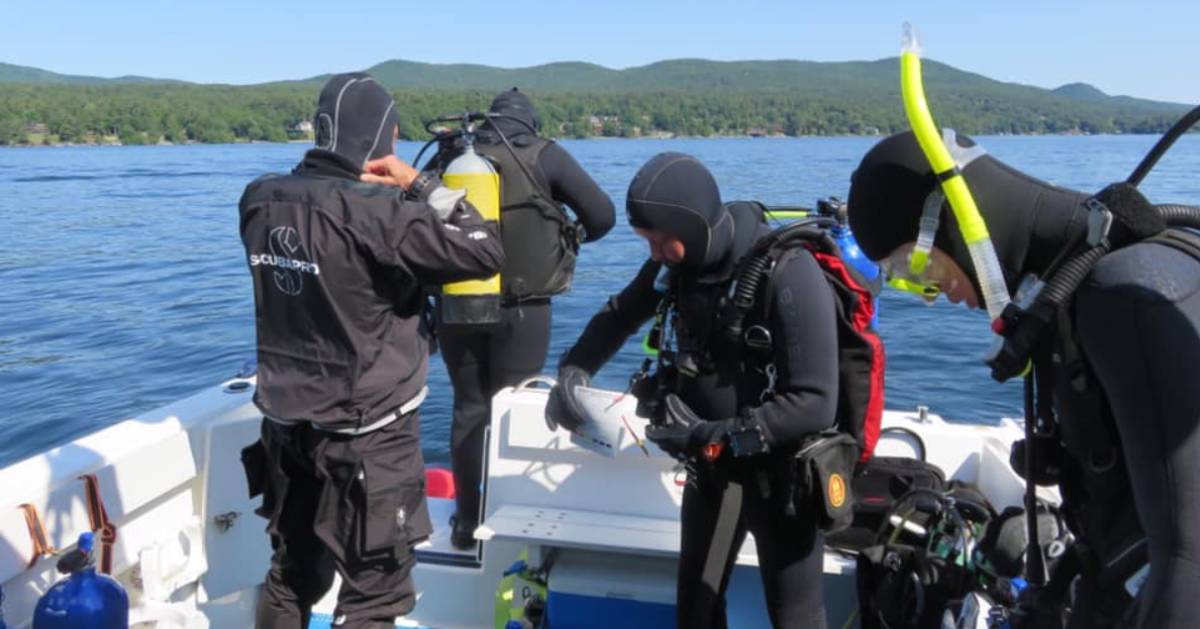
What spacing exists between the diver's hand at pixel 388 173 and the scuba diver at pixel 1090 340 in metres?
1.40

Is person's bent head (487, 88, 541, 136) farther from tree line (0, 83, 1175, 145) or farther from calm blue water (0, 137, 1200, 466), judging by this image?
tree line (0, 83, 1175, 145)

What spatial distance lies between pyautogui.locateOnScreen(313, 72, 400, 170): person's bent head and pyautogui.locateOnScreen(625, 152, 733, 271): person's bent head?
2.34 ft

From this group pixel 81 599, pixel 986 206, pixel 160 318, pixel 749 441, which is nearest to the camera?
pixel 986 206

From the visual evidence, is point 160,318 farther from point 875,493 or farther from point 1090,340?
point 1090,340

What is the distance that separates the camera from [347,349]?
7.79 ft

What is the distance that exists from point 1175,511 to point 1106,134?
310 ft

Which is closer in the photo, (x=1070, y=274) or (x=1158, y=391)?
(x=1158, y=391)

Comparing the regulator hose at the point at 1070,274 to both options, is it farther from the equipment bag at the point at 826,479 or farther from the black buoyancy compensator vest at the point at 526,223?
the black buoyancy compensator vest at the point at 526,223

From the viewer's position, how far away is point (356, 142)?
8.16ft

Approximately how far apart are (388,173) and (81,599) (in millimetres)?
1407

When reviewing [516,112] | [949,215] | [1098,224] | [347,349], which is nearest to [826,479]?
[949,215]

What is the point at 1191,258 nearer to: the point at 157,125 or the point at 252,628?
the point at 252,628

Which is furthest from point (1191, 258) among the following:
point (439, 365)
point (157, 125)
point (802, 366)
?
point (157, 125)

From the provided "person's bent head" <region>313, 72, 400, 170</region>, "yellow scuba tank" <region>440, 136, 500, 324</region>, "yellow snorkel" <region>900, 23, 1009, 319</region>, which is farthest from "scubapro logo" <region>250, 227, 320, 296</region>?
"yellow snorkel" <region>900, 23, 1009, 319</region>
